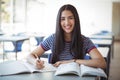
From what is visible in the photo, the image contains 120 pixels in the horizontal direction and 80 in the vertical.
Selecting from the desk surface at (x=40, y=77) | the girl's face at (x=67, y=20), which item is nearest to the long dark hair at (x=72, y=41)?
the girl's face at (x=67, y=20)

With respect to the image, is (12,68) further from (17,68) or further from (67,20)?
(67,20)

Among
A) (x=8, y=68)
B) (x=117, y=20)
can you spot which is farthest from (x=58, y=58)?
(x=117, y=20)

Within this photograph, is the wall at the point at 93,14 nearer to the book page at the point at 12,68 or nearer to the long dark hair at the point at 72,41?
the long dark hair at the point at 72,41

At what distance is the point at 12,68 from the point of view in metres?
1.59

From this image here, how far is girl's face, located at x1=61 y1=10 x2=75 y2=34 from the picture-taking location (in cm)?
198

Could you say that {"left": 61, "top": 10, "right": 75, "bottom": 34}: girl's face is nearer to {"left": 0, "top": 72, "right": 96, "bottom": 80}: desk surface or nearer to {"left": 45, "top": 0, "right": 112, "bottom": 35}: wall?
{"left": 0, "top": 72, "right": 96, "bottom": 80}: desk surface

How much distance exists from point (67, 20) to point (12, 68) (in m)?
0.65

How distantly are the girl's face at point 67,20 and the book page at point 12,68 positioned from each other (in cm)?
52

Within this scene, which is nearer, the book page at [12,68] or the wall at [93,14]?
the book page at [12,68]

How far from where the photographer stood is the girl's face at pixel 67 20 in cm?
198

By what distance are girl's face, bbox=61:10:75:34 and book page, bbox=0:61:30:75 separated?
517mm

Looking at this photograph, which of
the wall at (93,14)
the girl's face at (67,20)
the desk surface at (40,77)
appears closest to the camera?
the desk surface at (40,77)

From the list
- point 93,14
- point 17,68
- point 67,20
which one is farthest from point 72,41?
point 93,14

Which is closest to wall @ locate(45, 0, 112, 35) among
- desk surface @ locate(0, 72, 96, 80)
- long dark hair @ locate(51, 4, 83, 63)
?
long dark hair @ locate(51, 4, 83, 63)
